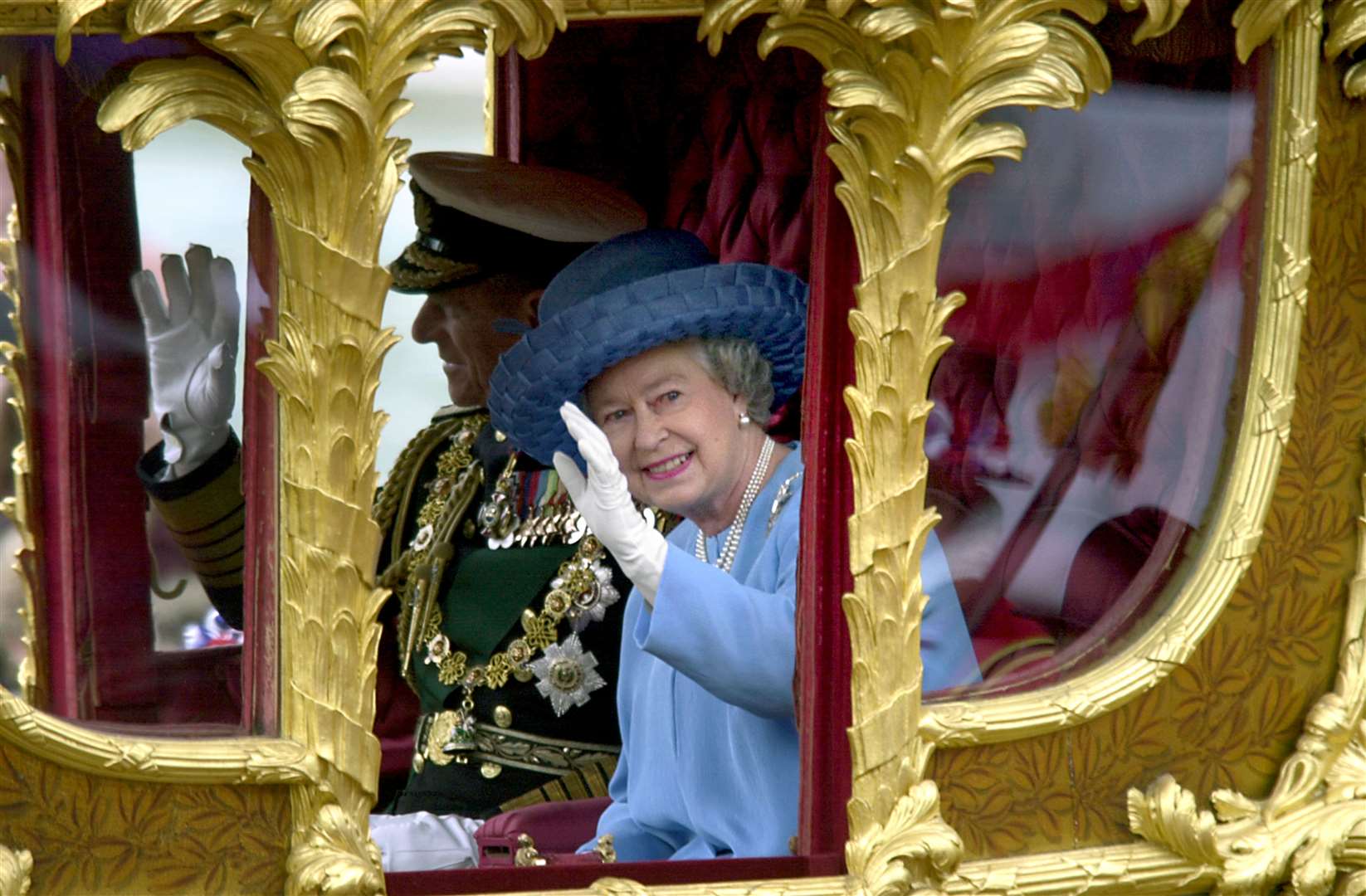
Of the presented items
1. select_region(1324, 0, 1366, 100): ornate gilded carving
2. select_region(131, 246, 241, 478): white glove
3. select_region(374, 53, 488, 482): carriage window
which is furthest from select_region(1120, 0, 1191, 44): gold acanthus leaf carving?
select_region(374, 53, 488, 482): carriage window

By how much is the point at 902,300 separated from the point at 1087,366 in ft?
1.01

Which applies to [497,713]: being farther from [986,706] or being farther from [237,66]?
[237,66]

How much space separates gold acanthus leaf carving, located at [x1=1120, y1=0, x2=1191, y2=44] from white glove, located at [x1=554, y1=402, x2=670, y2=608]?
80 centimetres

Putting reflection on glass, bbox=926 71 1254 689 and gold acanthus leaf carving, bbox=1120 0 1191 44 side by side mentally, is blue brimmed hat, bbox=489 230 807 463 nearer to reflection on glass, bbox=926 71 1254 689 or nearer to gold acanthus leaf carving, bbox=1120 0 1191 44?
reflection on glass, bbox=926 71 1254 689

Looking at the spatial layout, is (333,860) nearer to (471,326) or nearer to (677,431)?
(677,431)

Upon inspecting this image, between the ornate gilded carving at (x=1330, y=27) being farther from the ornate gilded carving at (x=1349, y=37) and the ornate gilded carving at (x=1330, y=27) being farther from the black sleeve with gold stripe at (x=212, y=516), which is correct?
the black sleeve with gold stripe at (x=212, y=516)

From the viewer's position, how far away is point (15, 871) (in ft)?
10.7

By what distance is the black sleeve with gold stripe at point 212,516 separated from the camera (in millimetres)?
3443

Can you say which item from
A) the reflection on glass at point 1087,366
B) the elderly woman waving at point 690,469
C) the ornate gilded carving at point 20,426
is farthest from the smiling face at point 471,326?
the ornate gilded carving at point 20,426

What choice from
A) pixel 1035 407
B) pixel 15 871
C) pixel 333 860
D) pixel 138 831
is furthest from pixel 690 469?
pixel 15 871

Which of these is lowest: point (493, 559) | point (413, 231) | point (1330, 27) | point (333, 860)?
point (333, 860)

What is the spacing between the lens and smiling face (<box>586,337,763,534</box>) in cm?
397

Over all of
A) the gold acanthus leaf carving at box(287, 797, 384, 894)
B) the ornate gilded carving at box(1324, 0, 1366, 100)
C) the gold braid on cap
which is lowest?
the gold acanthus leaf carving at box(287, 797, 384, 894)

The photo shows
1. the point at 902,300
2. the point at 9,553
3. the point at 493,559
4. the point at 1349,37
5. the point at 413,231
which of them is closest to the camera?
the point at 9,553
